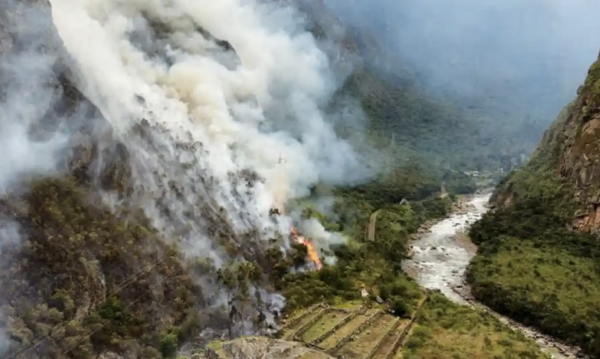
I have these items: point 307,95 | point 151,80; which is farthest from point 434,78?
point 151,80

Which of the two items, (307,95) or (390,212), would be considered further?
(307,95)

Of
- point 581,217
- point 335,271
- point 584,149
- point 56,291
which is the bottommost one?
point 56,291

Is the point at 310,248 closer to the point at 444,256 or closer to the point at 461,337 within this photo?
the point at 461,337

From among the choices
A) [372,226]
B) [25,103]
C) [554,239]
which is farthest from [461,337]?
[554,239]

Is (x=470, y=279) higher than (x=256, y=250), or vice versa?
(x=470, y=279)

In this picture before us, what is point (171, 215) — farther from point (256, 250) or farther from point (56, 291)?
point (56, 291)

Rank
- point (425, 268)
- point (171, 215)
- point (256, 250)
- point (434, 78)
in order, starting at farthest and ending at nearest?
point (434, 78)
point (425, 268)
point (256, 250)
point (171, 215)
